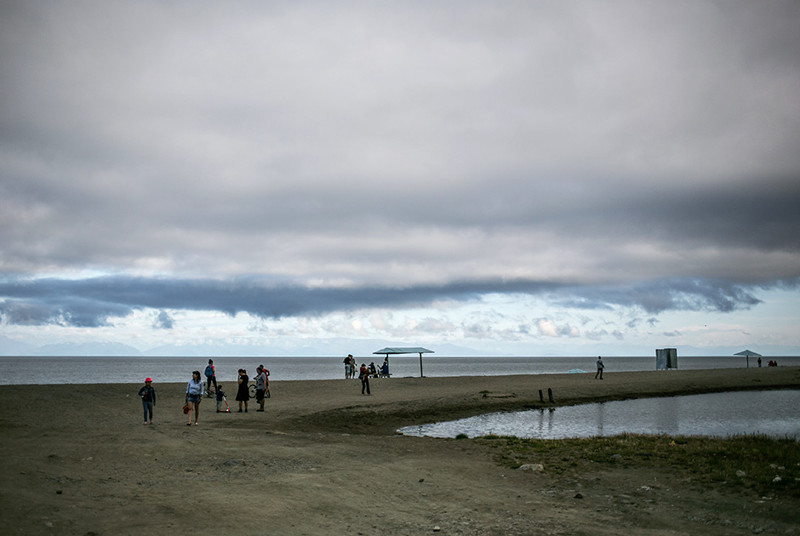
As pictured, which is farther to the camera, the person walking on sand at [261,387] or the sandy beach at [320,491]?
the person walking on sand at [261,387]

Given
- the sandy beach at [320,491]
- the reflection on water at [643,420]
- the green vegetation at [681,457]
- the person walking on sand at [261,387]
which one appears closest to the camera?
the sandy beach at [320,491]

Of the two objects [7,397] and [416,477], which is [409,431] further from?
[7,397]

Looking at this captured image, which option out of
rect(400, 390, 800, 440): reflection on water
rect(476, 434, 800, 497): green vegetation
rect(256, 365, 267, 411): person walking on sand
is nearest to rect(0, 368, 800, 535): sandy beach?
rect(476, 434, 800, 497): green vegetation

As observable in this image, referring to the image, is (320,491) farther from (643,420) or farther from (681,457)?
(643,420)

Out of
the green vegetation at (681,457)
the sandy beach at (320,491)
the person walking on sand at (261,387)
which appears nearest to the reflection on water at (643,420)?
the green vegetation at (681,457)

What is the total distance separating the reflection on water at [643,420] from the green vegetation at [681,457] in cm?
601

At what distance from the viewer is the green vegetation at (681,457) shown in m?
13.5

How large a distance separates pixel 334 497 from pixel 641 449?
35.9 feet

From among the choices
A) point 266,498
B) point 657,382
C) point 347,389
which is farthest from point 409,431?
point 657,382

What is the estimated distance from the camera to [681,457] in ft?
53.4

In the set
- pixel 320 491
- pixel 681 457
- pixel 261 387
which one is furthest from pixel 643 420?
pixel 320 491

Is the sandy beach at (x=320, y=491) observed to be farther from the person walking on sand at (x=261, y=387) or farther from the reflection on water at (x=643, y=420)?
the person walking on sand at (x=261, y=387)

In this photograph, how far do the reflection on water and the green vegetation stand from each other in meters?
6.01

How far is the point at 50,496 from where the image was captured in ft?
34.6
